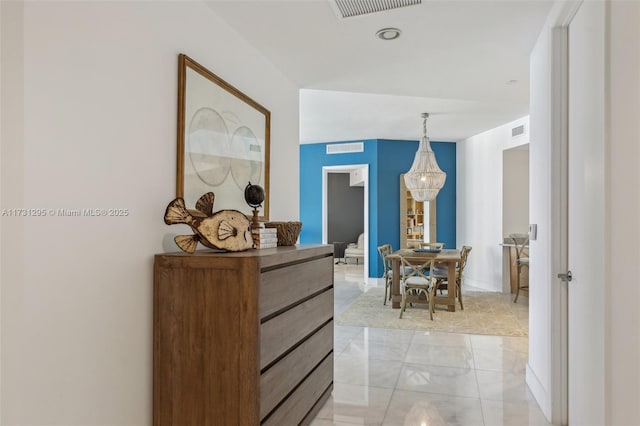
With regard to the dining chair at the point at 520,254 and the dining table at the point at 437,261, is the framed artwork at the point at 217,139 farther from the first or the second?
the dining chair at the point at 520,254

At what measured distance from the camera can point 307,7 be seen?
2.41 meters

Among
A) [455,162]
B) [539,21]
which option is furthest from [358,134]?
[539,21]

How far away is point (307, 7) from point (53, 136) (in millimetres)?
1558

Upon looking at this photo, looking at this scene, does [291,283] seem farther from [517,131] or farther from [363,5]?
[517,131]

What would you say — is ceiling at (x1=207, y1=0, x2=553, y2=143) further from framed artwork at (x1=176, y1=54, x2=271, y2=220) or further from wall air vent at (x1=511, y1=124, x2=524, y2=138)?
wall air vent at (x1=511, y1=124, x2=524, y2=138)

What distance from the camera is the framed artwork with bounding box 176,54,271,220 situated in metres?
2.14

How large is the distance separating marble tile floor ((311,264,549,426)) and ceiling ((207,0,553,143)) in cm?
236

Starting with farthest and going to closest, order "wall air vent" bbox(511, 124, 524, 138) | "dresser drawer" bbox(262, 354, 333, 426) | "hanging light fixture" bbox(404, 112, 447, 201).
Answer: "wall air vent" bbox(511, 124, 524, 138), "hanging light fixture" bbox(404, 112, 447, 201), "dresser drawer" bbox(262, 354, 333, 426)

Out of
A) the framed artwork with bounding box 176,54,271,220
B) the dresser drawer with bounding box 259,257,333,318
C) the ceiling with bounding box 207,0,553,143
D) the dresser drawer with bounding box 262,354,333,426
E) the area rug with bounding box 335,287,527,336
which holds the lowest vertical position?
the area rug with bounding box 335,287,527,336

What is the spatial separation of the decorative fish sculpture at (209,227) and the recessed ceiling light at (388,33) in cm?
155

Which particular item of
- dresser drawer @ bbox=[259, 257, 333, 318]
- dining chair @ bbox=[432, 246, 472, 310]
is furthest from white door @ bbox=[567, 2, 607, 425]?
dining chair @ bbox=[432, 246, 472, 310]

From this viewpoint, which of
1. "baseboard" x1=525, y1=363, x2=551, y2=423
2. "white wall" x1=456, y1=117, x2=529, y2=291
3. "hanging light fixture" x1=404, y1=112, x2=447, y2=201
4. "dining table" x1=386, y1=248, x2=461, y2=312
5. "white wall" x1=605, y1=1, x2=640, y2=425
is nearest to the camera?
"white wall" x1=605, y1=1, x2=640, y2=425

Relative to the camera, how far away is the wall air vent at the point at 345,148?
814 cm

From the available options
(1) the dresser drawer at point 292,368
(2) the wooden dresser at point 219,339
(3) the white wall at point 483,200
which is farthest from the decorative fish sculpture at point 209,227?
(3) the white wall at point 483,200
